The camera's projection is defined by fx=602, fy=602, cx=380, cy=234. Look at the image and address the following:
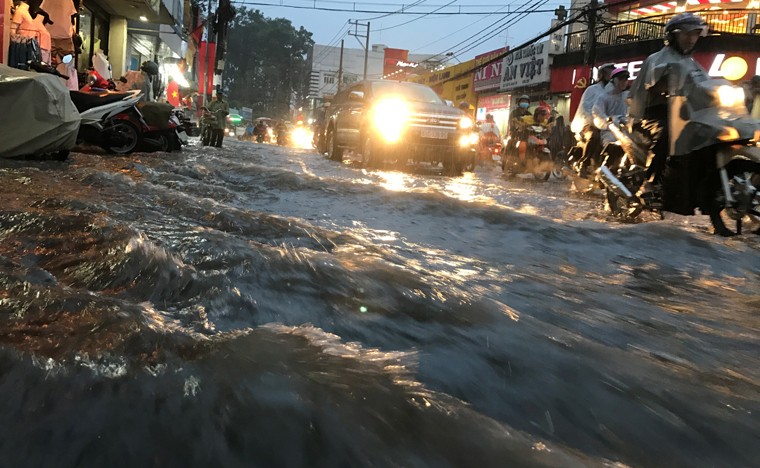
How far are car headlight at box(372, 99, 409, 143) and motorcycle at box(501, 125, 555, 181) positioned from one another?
2.18 meters

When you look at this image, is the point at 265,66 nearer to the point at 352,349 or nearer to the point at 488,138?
the point at 488,138

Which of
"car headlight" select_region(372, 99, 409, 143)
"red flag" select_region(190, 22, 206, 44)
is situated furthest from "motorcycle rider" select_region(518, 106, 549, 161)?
"red flag" select_region(190, 22, 206, 44)

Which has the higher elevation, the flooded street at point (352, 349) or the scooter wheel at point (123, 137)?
the scooter wheel at point (123, 137)

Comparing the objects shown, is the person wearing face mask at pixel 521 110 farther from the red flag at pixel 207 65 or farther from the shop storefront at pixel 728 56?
the red flag at pixel 207 65

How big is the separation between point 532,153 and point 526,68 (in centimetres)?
1692

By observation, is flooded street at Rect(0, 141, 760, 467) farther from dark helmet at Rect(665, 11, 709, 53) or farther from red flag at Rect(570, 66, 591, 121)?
red flag at Rect(570, 66, 591, 121)

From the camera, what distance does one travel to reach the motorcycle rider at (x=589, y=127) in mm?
7301

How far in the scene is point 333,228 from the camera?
3.93m

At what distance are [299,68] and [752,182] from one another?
7627cm

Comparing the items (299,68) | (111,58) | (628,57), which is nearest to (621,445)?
(111,58)

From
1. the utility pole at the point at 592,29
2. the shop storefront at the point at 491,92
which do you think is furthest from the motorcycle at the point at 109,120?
the shop storefront at the point at 491,92

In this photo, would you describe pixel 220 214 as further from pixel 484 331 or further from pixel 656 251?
pixel 656 251

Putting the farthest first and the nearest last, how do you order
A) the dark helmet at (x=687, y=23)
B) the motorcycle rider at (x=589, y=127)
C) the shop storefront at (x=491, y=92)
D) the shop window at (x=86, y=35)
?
1. the shop storefront at (x=491, y=92)
2. the shop window at (x=86, y=35)
3. the motorcycle rider at (x=589, y=127)
4. the dark helmet at (x=687, y=23)

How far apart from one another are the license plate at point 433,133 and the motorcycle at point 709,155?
6.18m
